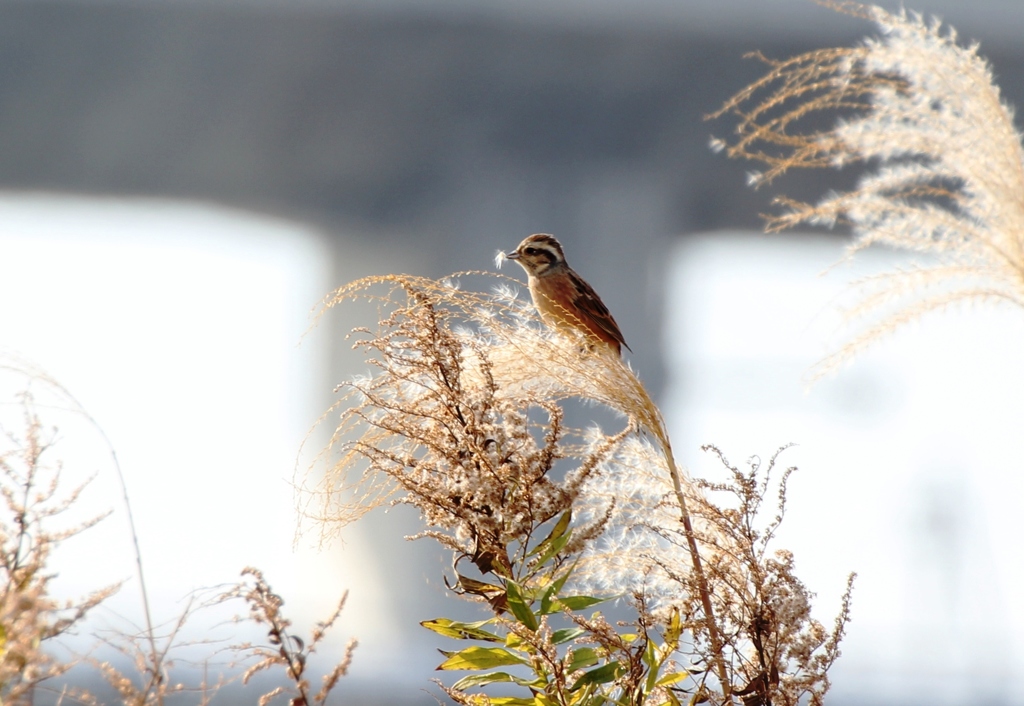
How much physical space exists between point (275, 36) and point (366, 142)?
0.74 metres

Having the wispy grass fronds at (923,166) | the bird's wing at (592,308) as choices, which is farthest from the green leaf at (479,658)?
the bird's wing at (592,308)

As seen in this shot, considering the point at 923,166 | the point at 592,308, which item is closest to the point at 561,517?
the point at 923,166

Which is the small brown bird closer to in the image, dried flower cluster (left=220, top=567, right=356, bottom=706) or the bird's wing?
the bird's wing

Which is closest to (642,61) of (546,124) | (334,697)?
(546,124)

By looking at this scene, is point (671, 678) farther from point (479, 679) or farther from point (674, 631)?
point (479, 679)

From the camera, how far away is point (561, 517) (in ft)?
3.40

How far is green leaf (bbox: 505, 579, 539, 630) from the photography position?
0.96m

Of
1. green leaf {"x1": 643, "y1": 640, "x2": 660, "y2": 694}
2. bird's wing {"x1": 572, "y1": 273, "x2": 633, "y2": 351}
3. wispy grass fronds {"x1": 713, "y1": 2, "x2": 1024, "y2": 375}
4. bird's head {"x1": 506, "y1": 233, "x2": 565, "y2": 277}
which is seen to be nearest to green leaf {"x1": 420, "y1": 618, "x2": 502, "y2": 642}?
green leaf {"x1": 643, "y1": 640, "x2": 660, "y2": 694}

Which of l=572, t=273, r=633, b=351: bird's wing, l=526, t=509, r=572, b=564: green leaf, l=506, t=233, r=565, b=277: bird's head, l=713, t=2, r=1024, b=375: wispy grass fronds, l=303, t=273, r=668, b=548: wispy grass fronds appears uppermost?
l=506, t=233, r=565, b=277: bird's head

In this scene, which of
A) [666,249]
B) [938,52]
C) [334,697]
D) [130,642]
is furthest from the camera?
[666,249]

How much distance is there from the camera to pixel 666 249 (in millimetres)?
6277

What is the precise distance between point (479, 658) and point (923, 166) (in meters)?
0.94

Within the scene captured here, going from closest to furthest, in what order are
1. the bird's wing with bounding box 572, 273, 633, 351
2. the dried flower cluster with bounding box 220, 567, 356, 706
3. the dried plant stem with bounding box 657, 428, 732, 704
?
the dried flower cluster with bounding box 220, 567, 356, 706 → the dried plant stem with bounding box 657, 428, 732, 704 → the bird's wing with bounding box 572, 273, 633, 351

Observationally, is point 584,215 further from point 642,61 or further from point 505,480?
point 505,480
